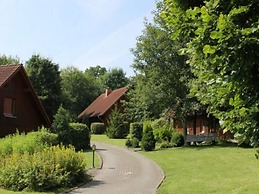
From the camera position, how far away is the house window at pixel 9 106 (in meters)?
26.4

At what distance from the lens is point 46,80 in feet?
175

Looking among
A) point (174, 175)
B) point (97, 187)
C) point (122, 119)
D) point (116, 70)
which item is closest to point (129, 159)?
point (174, 175)

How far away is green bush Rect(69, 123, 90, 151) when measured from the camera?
30.1 meters

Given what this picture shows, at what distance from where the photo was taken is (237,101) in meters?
5.39

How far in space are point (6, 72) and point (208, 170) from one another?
51.7 ft

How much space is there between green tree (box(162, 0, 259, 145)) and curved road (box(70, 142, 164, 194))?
10.3 meters

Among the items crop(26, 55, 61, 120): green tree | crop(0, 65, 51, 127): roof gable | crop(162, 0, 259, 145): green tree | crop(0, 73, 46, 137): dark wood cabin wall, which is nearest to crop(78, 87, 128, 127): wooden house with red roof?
crop(26, 55, 61, 120): green tree

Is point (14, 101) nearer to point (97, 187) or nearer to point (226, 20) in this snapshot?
point (97, 187)

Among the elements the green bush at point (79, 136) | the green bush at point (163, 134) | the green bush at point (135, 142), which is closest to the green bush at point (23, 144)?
the green bush at point (79, 136)

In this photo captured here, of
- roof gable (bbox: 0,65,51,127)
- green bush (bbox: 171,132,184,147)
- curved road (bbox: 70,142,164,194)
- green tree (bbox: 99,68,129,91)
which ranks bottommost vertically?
curved road (bbox: 70,142,164,194)

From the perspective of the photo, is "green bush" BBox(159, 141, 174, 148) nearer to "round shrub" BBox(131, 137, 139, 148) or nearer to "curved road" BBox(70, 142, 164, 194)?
"round shrub" BBox(131, 137, 139, 148)

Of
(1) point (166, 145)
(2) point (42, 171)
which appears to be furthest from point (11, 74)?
(1) point (166, 145)

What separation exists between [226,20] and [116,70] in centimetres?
9205

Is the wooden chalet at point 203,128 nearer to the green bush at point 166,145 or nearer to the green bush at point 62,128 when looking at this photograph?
the green bush at point 166,145
